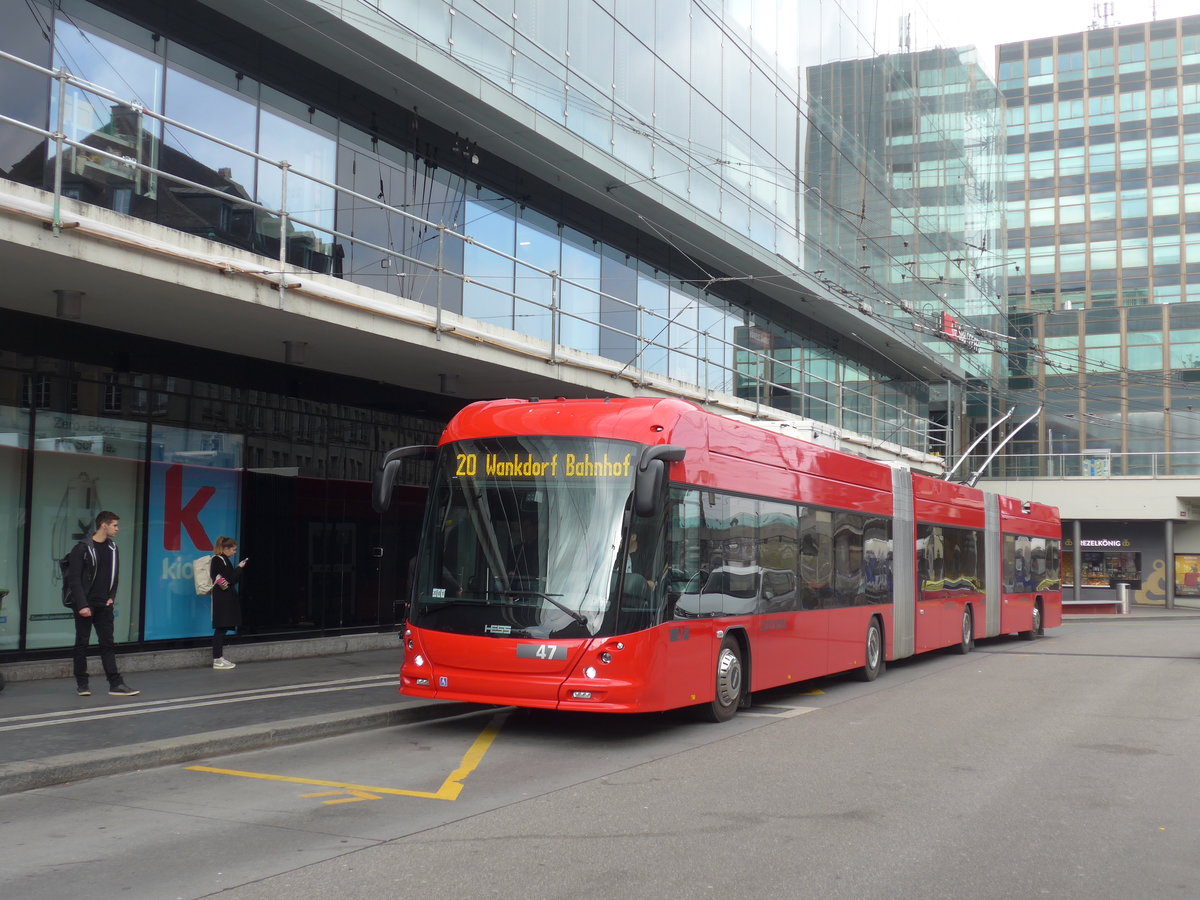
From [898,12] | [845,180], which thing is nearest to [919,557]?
[845,180]

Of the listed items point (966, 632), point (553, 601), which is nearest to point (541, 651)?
point (553, 601)

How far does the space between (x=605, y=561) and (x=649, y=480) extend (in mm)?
871

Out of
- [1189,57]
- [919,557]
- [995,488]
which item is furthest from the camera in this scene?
[1189,57]

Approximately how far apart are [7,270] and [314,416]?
6.69 meters

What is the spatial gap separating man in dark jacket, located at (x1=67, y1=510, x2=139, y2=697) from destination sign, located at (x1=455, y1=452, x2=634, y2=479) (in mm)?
3863

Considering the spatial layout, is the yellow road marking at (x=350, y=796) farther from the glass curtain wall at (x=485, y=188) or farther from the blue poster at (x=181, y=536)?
the blue poster at (x=181, y=536)

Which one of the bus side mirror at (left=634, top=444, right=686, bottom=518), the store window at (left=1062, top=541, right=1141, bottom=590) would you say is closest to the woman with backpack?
the bus side mirror at (left=634, top=444, right=686, bottom=518)

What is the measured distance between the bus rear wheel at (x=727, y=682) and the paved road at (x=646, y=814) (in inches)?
9.0

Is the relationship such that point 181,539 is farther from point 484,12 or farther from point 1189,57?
point 1189,57

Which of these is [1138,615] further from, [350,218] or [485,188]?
[350,218]

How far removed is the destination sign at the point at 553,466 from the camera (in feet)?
33.7

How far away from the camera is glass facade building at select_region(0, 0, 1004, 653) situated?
42.2ft

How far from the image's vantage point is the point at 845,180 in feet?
109

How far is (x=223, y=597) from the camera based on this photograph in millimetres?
14336
